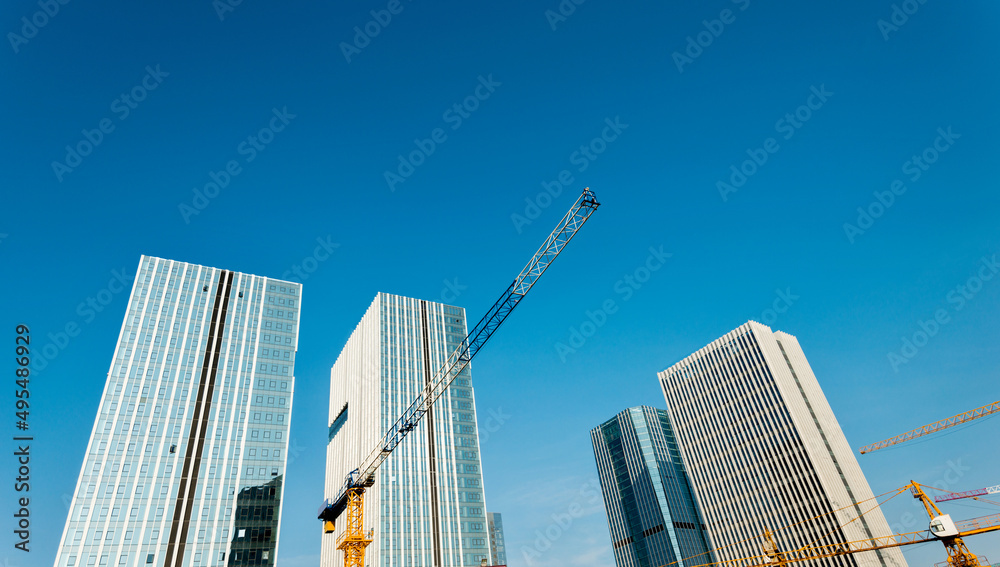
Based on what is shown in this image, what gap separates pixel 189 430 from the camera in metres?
95.7

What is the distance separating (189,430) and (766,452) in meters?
116

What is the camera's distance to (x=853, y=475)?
113938mm

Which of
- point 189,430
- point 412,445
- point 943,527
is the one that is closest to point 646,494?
point 412,445

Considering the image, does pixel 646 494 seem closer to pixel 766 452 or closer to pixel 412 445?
pixel 766 452

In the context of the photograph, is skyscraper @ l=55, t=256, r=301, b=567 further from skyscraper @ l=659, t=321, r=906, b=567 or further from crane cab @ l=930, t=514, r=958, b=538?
skyscraper @ l=659, t=321, r=906, b=567

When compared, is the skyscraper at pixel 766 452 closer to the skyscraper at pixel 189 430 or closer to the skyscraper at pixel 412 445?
the skyscraper at pixel 412 445

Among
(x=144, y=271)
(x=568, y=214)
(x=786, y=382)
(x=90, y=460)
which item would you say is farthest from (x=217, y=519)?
(x=786, y=382)

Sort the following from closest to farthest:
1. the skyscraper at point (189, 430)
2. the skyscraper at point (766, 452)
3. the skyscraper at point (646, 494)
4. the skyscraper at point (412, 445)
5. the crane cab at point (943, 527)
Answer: the crane cab at point (943, 527)
the skyscraper at point (189, 430)
the skyscraper at point (412, 445)
the skyscraper at point (766, 452)
the skyscraper at point (646, 494)

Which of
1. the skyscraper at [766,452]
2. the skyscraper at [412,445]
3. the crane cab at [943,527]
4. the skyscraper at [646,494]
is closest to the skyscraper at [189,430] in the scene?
the skyscraper at [412,445]

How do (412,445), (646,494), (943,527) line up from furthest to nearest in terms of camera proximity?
(646,494) < (412,445) < (943,527)

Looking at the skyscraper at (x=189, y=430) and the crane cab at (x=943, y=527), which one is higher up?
the skyscraper at (x=189, y=430)

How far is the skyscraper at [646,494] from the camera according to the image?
536ft

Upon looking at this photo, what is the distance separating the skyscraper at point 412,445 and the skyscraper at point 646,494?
73371mm

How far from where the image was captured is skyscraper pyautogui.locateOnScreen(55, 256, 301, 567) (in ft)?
280
